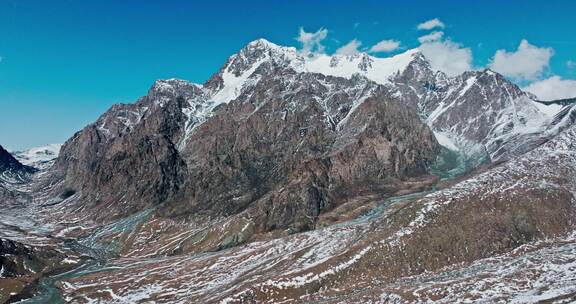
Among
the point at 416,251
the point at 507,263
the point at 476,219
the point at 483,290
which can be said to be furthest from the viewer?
the point at 476,219

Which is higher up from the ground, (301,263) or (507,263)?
(301,263)

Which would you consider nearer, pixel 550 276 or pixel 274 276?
pixel 550 276

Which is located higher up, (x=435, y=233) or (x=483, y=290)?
(x=435, y=233)

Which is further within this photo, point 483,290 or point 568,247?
point 568,247

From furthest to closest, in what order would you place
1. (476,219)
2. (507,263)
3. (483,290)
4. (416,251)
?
(476,219) → (416,251) → (507,263) → (483,290)

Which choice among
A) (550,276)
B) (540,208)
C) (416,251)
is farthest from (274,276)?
(540,208)

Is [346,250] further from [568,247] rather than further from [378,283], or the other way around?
[568,247]

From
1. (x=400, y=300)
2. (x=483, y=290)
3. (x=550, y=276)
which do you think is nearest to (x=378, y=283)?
(x=400, y=300)

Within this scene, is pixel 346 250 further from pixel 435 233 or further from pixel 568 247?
pixel 568 247

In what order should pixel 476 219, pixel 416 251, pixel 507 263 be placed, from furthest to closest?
pixel 476 219 < pixel 416 251 < pixel 507 263
